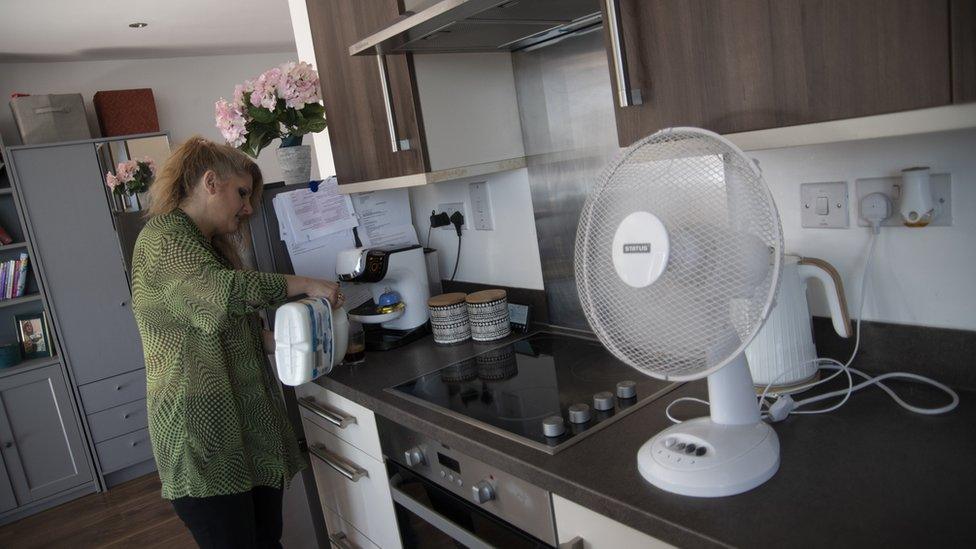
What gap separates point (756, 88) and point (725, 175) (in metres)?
0.16

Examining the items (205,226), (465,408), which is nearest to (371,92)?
(205,226)

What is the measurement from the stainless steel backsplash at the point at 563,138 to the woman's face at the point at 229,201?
750mm

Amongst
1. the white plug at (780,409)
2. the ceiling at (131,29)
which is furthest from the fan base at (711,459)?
the ceiling at (131,29)

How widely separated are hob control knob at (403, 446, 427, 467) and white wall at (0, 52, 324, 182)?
12.7 ft

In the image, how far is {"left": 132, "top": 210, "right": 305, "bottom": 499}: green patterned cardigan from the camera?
150 cm

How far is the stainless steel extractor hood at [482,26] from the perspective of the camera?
1266 millimetres

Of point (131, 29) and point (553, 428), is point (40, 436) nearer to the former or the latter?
point (131, 29)

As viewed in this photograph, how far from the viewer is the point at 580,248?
98 centimetres

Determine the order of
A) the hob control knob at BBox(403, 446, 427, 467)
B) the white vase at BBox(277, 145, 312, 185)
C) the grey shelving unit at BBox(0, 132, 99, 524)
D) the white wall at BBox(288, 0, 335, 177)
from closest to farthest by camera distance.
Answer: the hob control knob at BBox(403, 446, 427, 467), the white vase at BBox(277, 145, 312, 185), the white wall at BBox(288, 0, 335, 177), the grey shelving unit at BBox(0, 132, 99, 524)

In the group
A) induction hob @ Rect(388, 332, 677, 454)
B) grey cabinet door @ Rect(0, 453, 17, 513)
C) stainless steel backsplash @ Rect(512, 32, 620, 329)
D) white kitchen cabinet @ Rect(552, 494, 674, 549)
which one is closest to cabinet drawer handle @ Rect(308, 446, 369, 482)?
induction hob @ Rect(388, 332, 677, 454)

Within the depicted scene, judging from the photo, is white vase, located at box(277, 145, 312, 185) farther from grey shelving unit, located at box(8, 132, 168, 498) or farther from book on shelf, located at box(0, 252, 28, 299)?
book on shelf, located at box(0, 252, 28, 299)

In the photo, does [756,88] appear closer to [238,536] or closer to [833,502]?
[833,502]

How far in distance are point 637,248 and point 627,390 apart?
49 centimetres

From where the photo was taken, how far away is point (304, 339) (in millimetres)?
1556
